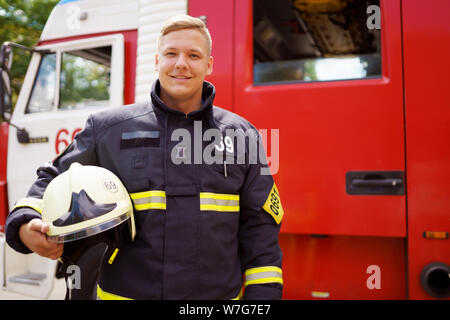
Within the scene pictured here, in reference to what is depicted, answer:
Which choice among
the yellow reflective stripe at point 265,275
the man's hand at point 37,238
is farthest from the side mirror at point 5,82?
the yellow reflective stripe at point 265,275

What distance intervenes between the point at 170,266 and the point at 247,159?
46 centimetres

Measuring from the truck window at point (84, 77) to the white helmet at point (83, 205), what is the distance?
61.8 inches

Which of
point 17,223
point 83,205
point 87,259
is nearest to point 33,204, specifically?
point 17,223

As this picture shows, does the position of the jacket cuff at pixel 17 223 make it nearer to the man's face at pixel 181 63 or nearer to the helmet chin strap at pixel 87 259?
the helmet chin strap at pixel 87 259

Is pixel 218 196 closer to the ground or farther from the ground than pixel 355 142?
closer to the ground

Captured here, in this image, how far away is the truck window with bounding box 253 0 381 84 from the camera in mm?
2232

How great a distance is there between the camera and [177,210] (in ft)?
4.19

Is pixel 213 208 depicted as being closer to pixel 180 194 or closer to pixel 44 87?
pixel 180 194

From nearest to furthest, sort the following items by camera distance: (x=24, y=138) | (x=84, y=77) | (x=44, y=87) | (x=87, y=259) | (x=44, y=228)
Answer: (x=44, y=228) < (x=87, y=259) < (x=24, y=138) < (x=44, y=87) < (x=84, y=77)

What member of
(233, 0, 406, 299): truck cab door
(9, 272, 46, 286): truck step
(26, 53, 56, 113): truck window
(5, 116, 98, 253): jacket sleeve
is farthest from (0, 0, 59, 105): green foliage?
(5, 116, 98, 253): jacket sleeve

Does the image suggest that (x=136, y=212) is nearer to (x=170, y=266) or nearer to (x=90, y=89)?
(x=170, y=266)

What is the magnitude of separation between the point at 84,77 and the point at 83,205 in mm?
2216

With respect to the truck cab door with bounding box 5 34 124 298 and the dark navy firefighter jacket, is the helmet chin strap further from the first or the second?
the truck cab door with bounding box 5 34 124 298
